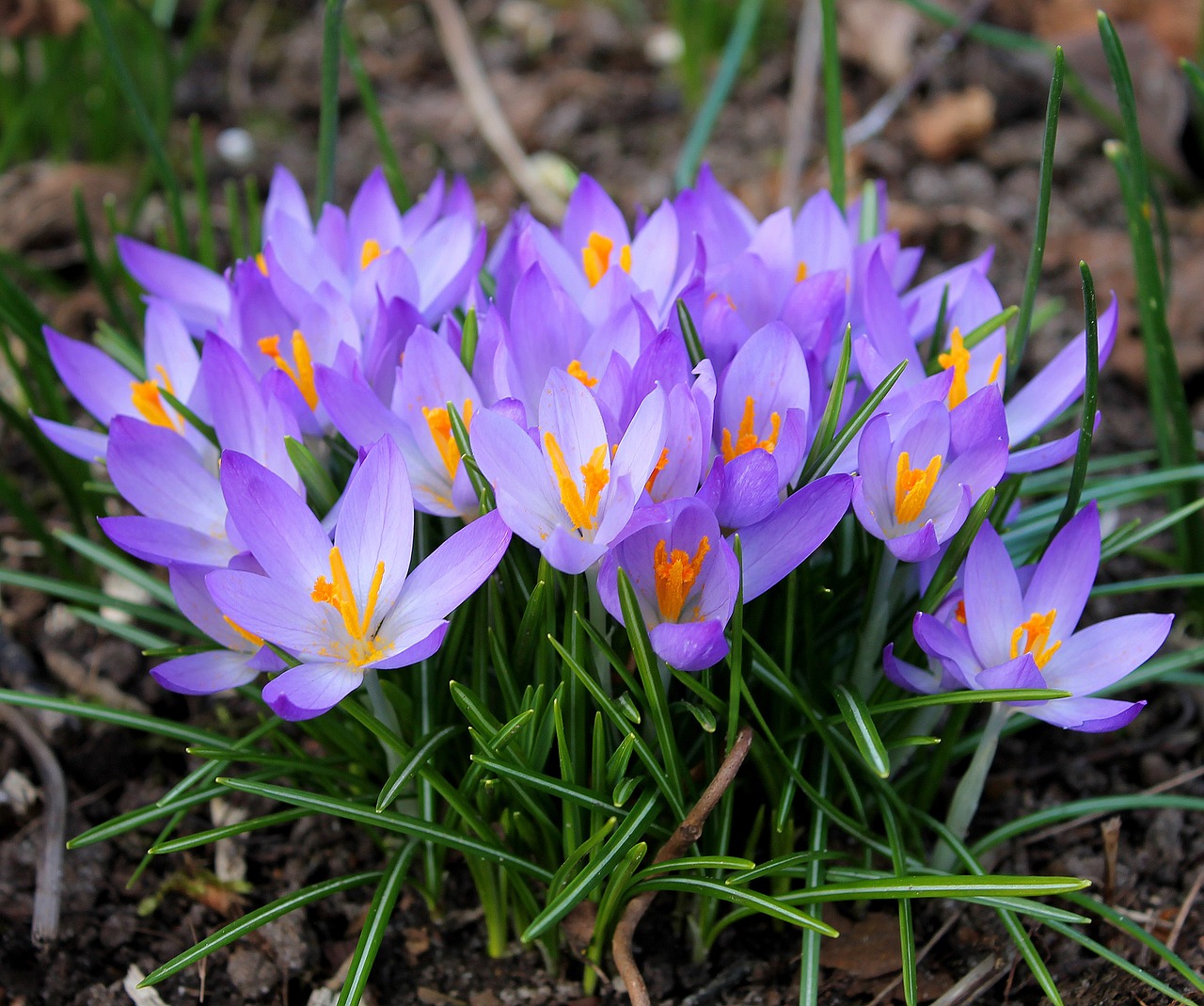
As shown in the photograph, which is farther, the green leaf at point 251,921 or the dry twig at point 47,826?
the dry twig at point 47,826

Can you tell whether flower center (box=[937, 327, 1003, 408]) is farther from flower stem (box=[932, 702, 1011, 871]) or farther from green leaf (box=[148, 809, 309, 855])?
green leaf (box=[148, 809, 309, 855])

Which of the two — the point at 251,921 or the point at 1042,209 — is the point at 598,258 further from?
the point at 251,921

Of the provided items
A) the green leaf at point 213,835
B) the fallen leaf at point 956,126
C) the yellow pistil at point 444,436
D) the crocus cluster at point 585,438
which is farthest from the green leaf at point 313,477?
the fallen leaf at point 956,126

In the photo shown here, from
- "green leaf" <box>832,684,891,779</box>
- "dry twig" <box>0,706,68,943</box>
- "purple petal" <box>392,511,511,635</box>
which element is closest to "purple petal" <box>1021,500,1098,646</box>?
"green leaf" <box>832,684,891,779</box>

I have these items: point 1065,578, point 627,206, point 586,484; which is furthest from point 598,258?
point 627,206

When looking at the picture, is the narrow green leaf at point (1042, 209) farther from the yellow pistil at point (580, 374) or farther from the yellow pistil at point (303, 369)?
the yellow pistil at point (303, 369)

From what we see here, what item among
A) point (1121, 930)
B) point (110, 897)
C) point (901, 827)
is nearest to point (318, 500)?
point (110, 897)

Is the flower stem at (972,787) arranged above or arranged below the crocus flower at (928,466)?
below
